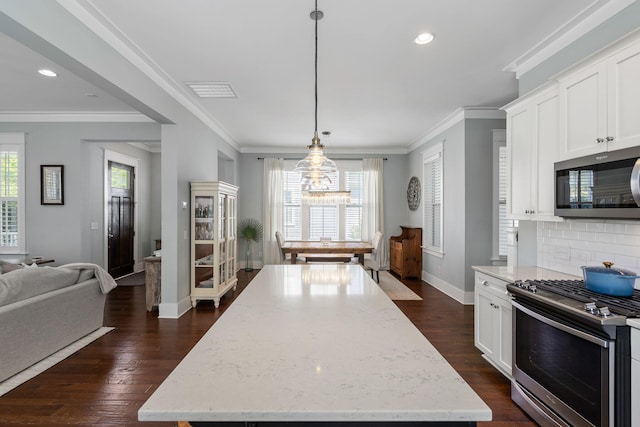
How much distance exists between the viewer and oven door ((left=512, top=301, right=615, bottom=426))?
64.8 inches

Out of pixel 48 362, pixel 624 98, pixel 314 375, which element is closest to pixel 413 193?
pixel 624 98

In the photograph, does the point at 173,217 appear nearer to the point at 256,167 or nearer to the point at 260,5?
the point at 260,5

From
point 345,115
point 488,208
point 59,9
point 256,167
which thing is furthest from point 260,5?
point 256,167

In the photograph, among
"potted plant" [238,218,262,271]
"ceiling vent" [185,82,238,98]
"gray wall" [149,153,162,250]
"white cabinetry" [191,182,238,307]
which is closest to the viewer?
"ceiling vent" [185,82,238,98]

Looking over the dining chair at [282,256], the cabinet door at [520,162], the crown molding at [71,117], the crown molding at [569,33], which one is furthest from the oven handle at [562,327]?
the crown molding at [71,117]

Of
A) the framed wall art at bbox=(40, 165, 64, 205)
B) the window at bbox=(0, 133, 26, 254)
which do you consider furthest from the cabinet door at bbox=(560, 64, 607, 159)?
the window at bbox=(0, 133, 26, 254)

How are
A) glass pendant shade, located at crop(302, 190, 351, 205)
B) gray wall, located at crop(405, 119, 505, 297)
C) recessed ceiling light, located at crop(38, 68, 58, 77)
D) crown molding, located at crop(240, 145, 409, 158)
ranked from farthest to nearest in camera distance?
crown molding, located at crop(240, 145, 409, 158) → glass pendant shade, located at crop(302, 190, 351, 205) → gray wall, located at crop(405, 119, 505, 297) → recessed ceiling light, located at crop(38, 68, 58, 77)

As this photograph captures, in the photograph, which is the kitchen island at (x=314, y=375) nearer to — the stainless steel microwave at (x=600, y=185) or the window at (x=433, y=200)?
the stainless steel microwave at (x=600, y=185)

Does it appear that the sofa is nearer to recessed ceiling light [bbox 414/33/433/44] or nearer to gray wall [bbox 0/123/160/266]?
gray wall [bbox 0/123/160/266]

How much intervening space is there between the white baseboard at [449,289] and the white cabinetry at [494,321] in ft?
6.60

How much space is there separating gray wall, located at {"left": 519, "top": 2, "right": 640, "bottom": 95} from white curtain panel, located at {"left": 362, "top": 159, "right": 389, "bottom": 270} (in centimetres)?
429

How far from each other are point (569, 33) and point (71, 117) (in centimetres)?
623

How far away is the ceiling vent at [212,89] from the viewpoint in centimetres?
391

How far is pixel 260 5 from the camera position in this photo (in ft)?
7.95
